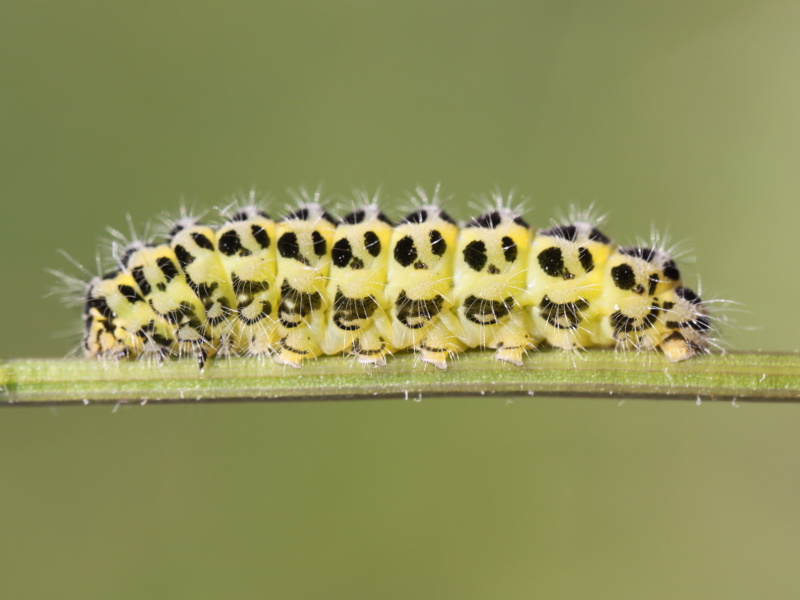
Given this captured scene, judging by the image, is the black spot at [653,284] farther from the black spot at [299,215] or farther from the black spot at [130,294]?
the black spot at [130,294]

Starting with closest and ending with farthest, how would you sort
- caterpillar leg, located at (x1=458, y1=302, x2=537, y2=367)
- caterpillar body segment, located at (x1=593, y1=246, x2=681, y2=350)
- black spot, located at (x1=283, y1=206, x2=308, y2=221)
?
caterpillar leg, located at (x1=458, y1=302, x2=537, y2=367)
caterpillar body segment, located at (x1=593, y1=246, x2=681, y2=350)
black spot, located at (x1=283, y1=206, x2=308, y2=221)

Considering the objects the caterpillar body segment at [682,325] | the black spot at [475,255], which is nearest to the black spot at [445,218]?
the black spot at [475,255]

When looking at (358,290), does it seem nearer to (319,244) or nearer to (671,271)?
(319,244)

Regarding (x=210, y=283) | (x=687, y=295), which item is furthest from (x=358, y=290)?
(x=687, y=295)

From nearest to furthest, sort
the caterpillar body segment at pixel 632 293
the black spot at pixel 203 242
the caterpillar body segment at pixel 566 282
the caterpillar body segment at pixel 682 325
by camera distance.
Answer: the caterpillar body segment at pixel 682 325
the caterpillar body segment at pixel 632 293
the caterpillar body segment at pixel 566 282
the black spot at pixel 203 242

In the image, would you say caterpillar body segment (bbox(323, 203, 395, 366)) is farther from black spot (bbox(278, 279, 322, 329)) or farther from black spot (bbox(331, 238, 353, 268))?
black spot (bbox(278, 279, 322, 329))

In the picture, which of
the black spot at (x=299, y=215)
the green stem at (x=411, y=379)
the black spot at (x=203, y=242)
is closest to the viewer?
the green stem at (x=411, y=379)

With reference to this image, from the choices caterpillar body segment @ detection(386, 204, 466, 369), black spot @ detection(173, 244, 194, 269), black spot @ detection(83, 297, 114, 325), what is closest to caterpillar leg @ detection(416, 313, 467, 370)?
caterpillar body segment @ detection(386, 204, 466, 369)
